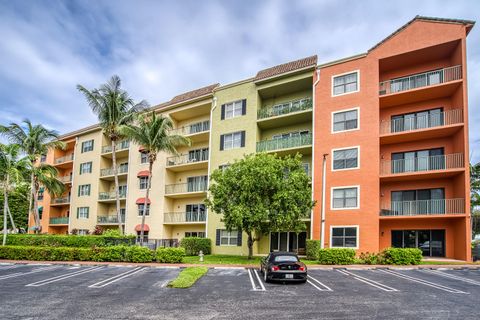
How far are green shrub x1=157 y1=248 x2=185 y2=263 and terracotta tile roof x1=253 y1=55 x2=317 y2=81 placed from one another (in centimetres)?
1601

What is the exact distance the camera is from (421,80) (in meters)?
23.9

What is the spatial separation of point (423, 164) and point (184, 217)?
21019 mm

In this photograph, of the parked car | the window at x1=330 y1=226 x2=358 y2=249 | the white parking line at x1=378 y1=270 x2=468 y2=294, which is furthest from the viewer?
the window at x1=330 y1=226 x2=358 y2=249

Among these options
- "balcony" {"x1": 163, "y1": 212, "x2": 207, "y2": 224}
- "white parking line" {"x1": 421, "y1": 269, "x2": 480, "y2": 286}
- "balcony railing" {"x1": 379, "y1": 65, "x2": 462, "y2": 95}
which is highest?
"balcony railing" {"x1": 379, "y1": 65, "x2": 462, "y2": 95}

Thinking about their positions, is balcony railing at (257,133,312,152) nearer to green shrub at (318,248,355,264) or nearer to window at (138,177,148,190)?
green shrub at (318,248,355,264)

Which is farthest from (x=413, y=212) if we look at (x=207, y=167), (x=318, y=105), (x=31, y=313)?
(x=31, y=313)

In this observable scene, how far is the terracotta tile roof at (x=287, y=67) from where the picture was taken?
88.9 feet

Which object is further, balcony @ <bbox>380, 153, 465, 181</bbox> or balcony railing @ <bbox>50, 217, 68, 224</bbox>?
balcony railing @ <bbox>50, 217, 68, 224</bbox>

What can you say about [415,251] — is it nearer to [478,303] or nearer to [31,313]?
[478,303]

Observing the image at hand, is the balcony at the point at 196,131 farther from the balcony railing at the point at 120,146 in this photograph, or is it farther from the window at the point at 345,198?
the window at the point at 345,198

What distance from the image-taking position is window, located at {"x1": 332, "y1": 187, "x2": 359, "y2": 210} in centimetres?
2370

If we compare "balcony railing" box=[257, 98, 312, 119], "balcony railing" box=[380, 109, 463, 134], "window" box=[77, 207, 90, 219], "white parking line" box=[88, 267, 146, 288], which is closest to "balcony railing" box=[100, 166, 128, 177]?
"window" box=[77, 207, 90, 219]

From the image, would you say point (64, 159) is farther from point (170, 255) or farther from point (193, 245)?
point (170, 255)

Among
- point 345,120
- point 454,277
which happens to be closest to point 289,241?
point 345,120
